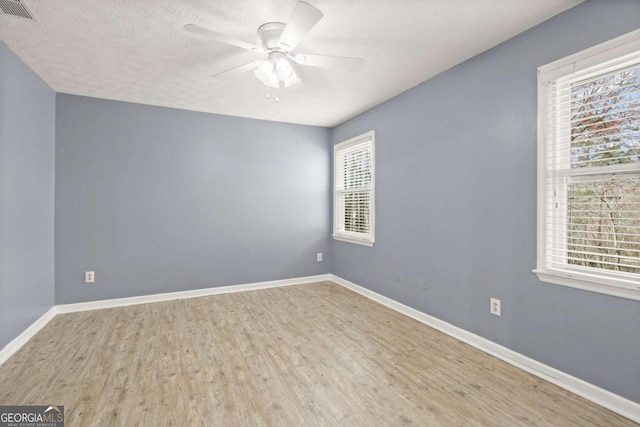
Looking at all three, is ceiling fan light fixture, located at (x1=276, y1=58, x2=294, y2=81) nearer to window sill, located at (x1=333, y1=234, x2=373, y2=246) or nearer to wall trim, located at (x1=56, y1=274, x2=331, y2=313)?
window sill, located at (x1=333, y1=234, x2=373, y2=246)

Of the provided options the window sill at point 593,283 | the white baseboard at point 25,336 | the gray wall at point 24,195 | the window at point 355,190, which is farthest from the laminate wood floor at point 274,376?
the window at point 355,190

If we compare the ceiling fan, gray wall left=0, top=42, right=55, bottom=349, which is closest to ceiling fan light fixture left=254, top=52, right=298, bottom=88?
the ceiling fan

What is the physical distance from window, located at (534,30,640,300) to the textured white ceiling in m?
0.50

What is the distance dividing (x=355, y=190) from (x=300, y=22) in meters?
2.78

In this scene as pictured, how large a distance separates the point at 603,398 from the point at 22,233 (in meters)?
4.51

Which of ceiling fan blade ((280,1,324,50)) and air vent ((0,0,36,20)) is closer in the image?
ceiling fan blade ((280,1,324,50))

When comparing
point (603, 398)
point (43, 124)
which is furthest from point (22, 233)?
point (603, 398)

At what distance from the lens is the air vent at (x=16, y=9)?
1913mm

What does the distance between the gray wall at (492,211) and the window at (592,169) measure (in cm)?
9

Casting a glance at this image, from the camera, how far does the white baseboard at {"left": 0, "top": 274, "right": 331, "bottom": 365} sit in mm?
2589

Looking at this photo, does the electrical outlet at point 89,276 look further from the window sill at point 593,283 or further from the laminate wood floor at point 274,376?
the window sill at point 593,283

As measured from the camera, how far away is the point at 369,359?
242cm

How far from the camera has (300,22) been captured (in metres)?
1.79

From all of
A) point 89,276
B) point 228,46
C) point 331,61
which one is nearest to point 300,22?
point 331,61
